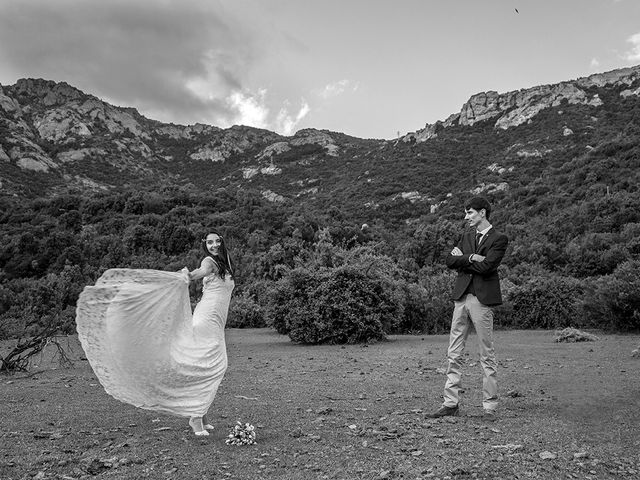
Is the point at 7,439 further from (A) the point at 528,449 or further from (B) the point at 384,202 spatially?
(B) the point at 384,202

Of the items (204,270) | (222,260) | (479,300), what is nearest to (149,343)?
(204,270)

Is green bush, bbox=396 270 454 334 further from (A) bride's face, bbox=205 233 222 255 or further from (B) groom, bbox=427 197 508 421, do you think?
(A) bride's face, bbox=205 233 222 255

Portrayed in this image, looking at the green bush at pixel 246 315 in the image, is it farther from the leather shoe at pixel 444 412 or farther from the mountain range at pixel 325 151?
the mountain range at pixel 325 151

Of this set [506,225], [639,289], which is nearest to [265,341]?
[639,289]

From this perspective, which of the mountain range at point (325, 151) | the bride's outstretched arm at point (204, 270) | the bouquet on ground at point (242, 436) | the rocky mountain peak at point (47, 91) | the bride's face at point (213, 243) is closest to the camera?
the bouquet on ground at point (242, 436)

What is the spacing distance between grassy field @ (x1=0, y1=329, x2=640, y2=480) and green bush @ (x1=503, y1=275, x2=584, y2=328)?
8251 mm

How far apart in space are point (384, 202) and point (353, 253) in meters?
54.2

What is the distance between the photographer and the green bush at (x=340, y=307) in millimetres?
15320

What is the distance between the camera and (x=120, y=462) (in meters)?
4.26

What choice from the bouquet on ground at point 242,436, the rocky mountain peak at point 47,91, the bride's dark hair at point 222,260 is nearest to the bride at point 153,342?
the bride's dark hair at point 222,260

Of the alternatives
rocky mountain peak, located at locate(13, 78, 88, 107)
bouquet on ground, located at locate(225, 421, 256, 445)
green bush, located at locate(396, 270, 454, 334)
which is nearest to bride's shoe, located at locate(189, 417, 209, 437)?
bouquet on ground, located at locate(225, 421, 256, 445)

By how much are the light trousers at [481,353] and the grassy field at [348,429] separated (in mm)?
260

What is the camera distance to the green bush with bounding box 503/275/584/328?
1769 cm

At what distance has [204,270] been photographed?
5.64m
